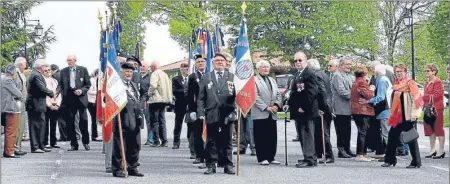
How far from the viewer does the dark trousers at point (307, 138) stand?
1475cm

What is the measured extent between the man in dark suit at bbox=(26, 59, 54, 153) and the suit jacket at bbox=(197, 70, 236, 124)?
4646mm

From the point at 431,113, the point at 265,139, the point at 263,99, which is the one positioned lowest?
the point at 265,139

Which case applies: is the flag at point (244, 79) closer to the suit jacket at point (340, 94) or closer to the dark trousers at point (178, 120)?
the suit jacket at point (340, 94)

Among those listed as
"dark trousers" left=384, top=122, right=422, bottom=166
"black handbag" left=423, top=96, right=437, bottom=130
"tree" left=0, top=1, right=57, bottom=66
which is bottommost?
"dark trousers" left=384, top=122, right=422, bottom=166

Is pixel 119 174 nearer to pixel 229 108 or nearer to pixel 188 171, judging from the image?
pixel 188 171

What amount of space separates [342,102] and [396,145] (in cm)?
204

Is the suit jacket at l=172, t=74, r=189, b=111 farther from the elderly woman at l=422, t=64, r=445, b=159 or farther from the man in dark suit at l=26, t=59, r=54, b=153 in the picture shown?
the elderly woman at l=422, t=64, r=445, b=159

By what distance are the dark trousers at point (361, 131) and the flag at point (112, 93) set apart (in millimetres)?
4648

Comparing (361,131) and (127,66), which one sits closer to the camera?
(127,66)

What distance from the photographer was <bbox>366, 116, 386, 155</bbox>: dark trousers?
1652 centimetres

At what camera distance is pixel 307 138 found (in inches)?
583

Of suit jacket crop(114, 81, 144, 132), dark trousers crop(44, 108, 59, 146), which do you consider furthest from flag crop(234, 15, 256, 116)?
dark trousers crop(44, 108, 59, 146)

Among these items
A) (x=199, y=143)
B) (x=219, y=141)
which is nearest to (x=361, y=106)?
(x=199, y=143)

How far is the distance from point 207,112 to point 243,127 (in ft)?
13.2
